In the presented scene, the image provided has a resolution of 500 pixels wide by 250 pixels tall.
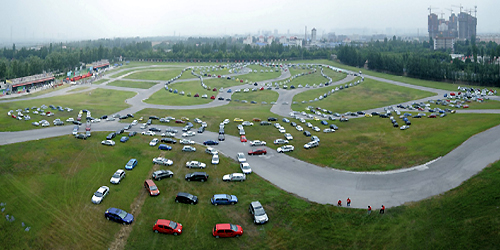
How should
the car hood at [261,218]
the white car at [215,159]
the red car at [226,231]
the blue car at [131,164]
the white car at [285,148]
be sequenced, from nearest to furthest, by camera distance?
the red car at [226,231] < the car hood at [261,218] < the blue car at [131,164] < the white car at [215,159] < the white car at [285,148]

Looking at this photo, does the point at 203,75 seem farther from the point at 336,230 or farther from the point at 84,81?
the point at 336,230

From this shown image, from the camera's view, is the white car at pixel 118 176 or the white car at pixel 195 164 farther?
the white car at pixel 195 164

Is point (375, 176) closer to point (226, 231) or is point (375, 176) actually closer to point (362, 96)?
point (226, 231)

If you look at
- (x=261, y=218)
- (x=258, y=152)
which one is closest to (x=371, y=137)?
(x=258, y=152)

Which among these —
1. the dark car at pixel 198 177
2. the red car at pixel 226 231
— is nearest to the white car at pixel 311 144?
the dark car at pixel 198 177

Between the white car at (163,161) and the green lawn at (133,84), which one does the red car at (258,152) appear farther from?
the green lawn at (133,84)

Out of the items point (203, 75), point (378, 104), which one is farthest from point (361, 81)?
point (203, 75)

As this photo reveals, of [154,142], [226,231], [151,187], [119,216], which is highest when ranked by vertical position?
[154,142]
